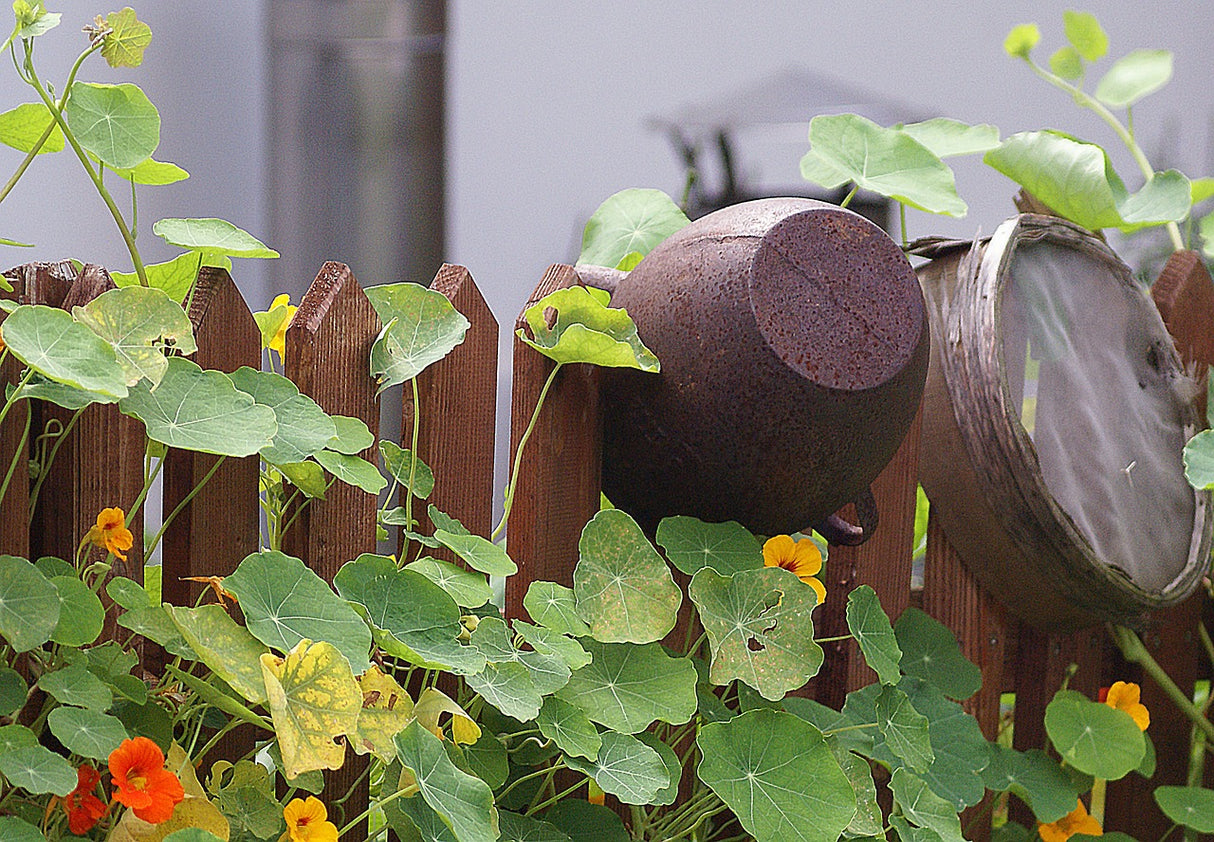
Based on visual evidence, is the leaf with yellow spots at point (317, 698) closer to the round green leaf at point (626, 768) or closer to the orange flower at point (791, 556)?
the round green leaf at point (626, 768)

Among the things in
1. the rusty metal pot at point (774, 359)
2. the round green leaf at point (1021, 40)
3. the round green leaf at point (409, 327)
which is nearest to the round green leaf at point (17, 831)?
the round green leaf at point (409, 327)

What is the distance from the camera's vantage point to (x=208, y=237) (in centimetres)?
71

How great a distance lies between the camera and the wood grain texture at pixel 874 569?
1066 mm

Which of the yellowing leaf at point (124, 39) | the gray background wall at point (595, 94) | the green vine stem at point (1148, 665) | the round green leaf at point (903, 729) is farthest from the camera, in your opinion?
the gray background wall at point (595, 94)

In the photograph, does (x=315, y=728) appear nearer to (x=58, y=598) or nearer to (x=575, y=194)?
(x=58, y=598)

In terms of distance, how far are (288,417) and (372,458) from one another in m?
0.16

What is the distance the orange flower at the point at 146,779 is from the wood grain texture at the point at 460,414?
271mm

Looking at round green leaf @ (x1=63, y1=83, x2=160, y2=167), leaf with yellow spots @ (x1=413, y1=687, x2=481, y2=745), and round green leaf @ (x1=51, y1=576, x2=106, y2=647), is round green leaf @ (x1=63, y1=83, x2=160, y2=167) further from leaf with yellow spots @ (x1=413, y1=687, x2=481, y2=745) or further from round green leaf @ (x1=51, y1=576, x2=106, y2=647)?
leaf with yellow spots @ (x1=413, y1=687, x2=481, y2=745)

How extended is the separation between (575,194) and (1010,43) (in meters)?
2.02

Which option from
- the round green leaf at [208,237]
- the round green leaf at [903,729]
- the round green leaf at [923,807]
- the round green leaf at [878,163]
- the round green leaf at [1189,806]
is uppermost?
the round green leaf at [878,163]

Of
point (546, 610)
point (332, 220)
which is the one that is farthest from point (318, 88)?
point (546, 610)

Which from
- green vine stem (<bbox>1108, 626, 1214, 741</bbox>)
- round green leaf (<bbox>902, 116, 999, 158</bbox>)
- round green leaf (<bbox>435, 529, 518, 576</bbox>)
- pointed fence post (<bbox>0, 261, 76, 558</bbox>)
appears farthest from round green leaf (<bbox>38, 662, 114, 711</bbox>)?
green vine stem (<bbox>1108, 626, 1214, 741</bbox>)

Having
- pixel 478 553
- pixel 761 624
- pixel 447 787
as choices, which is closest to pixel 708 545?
pixel 761 624

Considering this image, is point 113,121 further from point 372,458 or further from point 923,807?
point 923,807
